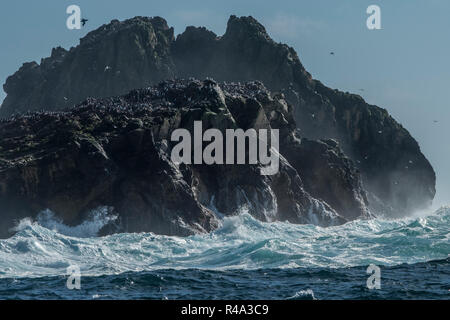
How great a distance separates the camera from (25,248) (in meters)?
54.6

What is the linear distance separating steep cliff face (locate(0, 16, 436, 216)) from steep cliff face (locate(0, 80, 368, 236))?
3706cm

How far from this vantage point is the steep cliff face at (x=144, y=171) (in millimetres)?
73000

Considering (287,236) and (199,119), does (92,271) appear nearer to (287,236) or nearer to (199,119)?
(287,236)

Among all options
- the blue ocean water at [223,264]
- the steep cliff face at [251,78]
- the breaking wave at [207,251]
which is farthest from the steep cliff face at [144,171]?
the steep cliff face at [251,78]

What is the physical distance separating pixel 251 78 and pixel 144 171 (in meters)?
65.4

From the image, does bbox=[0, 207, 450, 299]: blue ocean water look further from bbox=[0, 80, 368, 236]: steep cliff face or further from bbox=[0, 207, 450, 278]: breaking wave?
bbox=[0, 80, 368, 236]: steep cliff face

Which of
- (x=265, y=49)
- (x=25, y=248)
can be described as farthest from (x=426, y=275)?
(x=265, y=49)

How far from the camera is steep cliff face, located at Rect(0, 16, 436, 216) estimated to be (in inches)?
5379

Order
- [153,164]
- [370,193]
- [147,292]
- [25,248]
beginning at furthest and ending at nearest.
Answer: [370,193], [153,164], [25,248], [147,292]

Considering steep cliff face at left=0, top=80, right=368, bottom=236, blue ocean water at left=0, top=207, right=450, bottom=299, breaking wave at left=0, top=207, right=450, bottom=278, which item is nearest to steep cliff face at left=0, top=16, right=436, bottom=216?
steep cliff face at left=0, top=80, right=368, bottom=236

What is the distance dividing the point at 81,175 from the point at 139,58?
6753cm

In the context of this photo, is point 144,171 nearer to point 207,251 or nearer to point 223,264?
point 207,251

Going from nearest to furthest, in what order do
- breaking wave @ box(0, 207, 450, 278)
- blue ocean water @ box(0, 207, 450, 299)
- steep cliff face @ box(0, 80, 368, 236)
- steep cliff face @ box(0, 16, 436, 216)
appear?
blue ocean water @ box(0, 207, 450, 299) < breaking wave @ box(0, 207, 450, 278) < steep cliff face @ box(0, 80, 368, 236) < steep cliff face @ box(0, 16, 436, 216)

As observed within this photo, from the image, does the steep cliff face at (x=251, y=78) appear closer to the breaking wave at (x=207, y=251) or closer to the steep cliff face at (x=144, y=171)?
the steep cliff face at (x=144, y=171)
